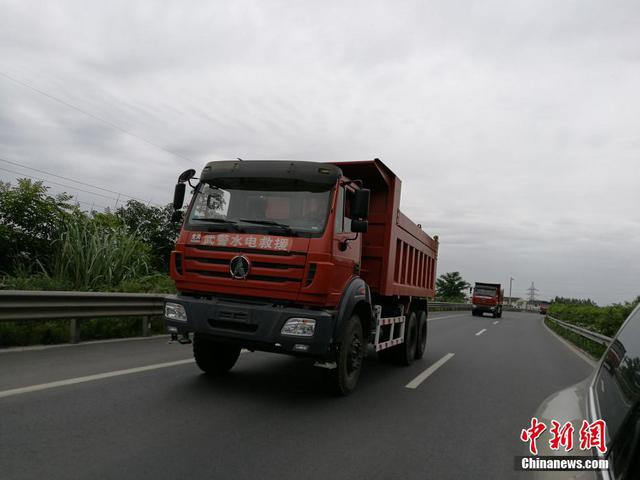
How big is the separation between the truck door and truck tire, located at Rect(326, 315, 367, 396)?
0.55m

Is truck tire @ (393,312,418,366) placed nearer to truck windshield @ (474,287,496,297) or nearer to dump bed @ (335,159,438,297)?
dump bed @ (335,159,438,297)

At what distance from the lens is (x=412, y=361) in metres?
9.58

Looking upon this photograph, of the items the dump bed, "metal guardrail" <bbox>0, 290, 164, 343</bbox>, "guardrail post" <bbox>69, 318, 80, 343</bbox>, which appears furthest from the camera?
"guardrail post" <bbox>69, 318, 80, 343</bbox>

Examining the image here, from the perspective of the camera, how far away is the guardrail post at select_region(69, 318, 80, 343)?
8.15 metres

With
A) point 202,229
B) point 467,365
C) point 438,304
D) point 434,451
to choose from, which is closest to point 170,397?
point 202,229

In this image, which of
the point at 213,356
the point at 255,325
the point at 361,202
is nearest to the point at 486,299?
the point at 213,356

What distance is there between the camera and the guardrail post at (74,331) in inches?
321

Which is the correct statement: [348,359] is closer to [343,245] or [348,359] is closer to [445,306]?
[343,245]

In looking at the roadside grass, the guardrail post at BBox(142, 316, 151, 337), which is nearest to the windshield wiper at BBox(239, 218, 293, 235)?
the guardrail post at BBox(142, 316, 151, 337)

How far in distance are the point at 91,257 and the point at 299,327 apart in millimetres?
7770

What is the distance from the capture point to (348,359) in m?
6.04

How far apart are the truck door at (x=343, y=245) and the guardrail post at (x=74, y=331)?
188 inches
